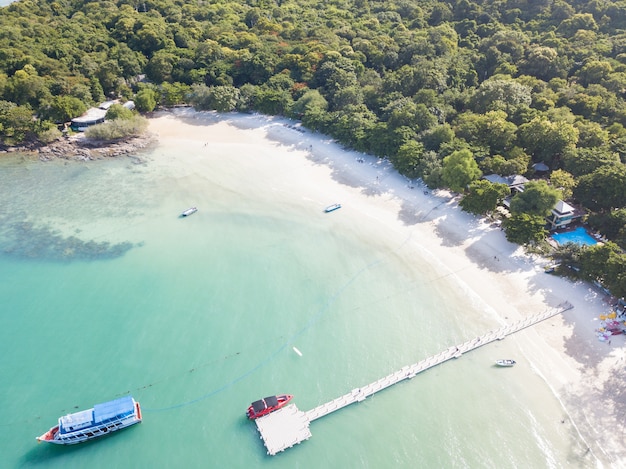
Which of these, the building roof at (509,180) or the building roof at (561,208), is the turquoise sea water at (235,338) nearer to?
the building roof at (509,180)

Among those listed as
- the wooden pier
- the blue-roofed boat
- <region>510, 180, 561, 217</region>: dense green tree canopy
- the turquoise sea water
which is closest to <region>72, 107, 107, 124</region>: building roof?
the turquoise sea water

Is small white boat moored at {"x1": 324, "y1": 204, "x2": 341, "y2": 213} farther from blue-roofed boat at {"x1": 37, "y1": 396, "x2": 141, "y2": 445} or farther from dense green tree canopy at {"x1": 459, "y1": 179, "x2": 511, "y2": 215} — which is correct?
blue-roofed boat at {"x1": 37, "y1": 396, "x2": 141, "y2": 445}

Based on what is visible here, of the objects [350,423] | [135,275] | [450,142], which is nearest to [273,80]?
[450,142]

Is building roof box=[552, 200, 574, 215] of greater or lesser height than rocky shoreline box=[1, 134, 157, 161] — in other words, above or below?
above

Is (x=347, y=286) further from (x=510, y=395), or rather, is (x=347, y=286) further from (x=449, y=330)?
(x=510, y=395)

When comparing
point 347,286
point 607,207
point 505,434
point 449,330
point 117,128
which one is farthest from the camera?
point 117,128

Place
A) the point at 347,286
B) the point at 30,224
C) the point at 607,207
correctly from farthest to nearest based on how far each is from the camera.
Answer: the point at 30,224 → the point at 607,207 → the point at 347,286

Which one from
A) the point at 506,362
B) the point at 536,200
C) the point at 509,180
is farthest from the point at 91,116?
the point at 506,362
